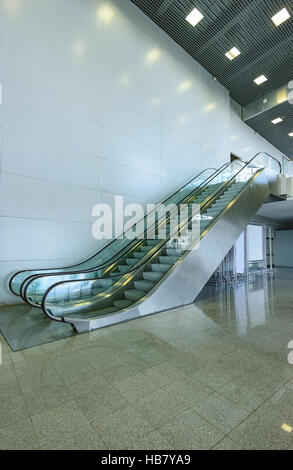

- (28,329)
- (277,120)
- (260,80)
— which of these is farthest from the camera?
(277,120)

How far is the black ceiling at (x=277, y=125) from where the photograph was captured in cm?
1276

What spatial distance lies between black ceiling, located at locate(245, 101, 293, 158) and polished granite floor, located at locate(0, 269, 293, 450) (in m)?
13.1

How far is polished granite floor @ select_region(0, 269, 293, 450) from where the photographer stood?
1.55 metres

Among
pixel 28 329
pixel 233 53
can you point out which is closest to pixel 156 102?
pixel 233 53

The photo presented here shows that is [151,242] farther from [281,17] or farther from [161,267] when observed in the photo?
[281,17]

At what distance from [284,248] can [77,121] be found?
17.6 m

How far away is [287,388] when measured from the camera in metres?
2.12

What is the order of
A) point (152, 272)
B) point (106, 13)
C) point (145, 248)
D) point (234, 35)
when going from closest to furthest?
1. point (152, 272)
2. point (145, 248)
3. point (106, 13)
4. point (234, 35)

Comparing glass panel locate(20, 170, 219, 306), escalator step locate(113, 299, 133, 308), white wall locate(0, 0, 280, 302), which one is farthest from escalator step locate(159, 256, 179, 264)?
white wall locate(0, 0, 280, 302)

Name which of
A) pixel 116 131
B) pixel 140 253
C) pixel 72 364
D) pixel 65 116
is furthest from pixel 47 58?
pixel 72 364

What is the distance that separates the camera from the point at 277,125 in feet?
47.1

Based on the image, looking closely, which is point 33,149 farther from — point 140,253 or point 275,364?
point 275,364

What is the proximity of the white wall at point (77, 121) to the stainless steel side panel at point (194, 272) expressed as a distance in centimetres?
260
